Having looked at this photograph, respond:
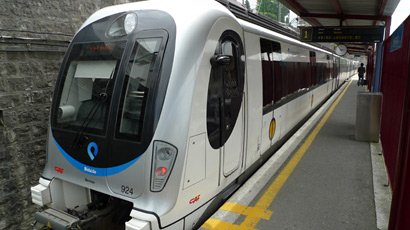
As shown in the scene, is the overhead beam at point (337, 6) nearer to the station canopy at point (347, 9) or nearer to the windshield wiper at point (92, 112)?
the station canopy at point (347, 9)

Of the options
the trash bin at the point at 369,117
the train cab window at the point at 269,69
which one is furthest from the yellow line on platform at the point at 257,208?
the trash bin at the point at 369,117

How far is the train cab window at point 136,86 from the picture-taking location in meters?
3.24

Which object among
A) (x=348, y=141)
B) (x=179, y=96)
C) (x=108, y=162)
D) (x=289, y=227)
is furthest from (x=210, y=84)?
(x=348, y=141)

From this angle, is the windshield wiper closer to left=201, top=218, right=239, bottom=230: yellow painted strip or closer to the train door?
the train door

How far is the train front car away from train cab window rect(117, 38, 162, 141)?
0.03 ft

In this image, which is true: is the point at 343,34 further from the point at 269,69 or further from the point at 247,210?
the point at 247,210

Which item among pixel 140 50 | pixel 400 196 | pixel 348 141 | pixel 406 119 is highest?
pixel 140 50

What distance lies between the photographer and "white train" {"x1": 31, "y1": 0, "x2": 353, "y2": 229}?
312 centimetres

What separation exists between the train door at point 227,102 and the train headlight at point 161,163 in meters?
0.61

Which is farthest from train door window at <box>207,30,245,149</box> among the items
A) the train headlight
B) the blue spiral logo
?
the blue spiral logo

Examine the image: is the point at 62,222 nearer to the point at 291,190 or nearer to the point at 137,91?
the point at 137,91

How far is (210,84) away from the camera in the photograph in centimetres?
353

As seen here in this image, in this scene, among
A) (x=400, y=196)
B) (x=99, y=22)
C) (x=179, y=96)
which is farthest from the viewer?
(x=99, y=22)

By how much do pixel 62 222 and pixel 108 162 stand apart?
2.52 feet
